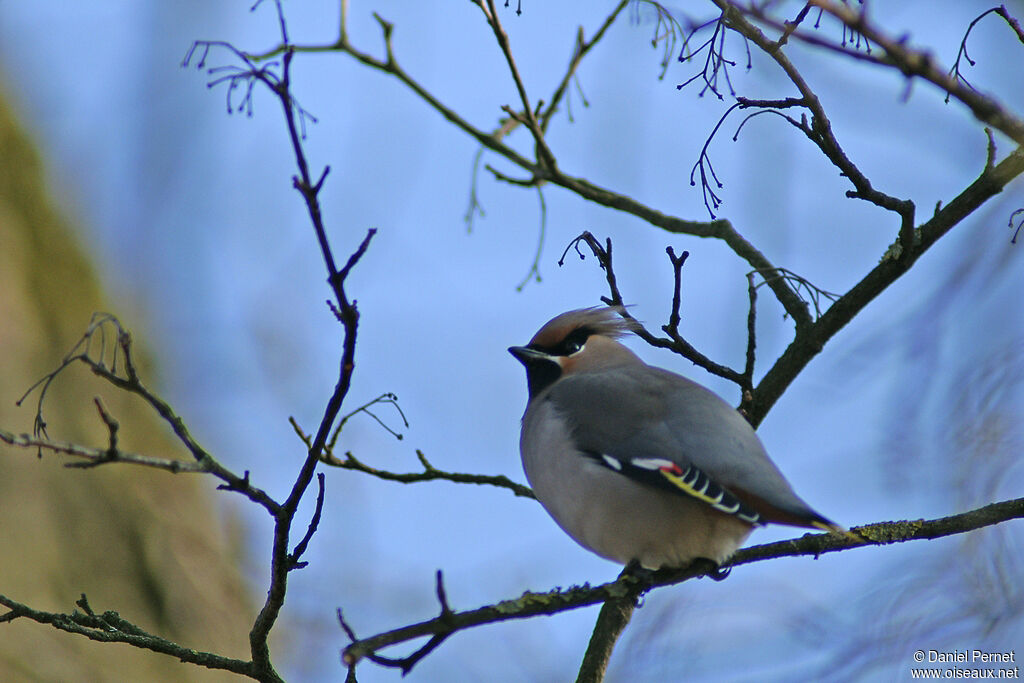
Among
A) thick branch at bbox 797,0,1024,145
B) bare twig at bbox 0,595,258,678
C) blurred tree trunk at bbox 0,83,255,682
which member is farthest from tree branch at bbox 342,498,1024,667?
blurred tree trunk at bbox 0,83,255,682

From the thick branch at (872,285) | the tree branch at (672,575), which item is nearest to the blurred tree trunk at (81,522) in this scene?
the tree branch at (672,575)

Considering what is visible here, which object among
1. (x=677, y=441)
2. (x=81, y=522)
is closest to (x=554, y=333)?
(x=677, y=441)

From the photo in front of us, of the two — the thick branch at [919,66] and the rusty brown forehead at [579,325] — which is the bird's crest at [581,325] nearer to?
the rusty brown forehead at [579,325]

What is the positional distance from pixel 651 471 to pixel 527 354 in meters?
1.17

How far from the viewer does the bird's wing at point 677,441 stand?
10.3 ft

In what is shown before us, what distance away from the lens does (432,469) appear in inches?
149

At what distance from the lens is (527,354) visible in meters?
4.43

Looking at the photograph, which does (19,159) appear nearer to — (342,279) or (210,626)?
(210,626)

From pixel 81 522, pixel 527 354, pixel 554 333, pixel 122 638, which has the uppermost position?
pixel 81 522

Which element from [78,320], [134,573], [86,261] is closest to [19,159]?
[86,261]

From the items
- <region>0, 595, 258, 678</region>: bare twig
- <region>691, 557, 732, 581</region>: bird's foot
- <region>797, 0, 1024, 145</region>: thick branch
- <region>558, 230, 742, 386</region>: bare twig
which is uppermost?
<region>558, 230, 742, 386</region>: bare twig

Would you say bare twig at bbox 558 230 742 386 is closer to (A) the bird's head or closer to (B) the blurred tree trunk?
(A) the bird's head

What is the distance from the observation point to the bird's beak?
174 inches

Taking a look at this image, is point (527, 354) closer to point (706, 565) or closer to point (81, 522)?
point (706, 565)
